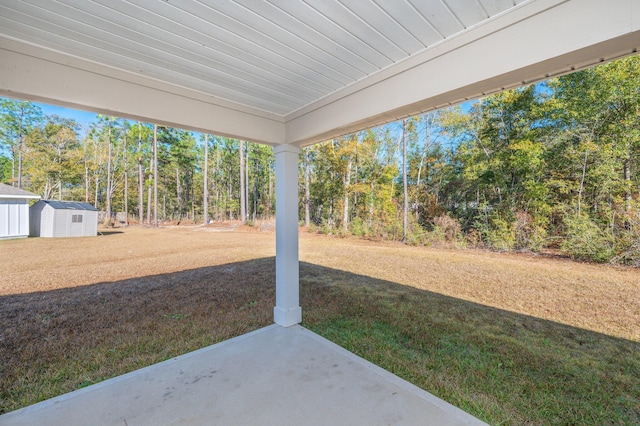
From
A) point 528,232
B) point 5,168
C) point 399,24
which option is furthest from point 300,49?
point 5,168

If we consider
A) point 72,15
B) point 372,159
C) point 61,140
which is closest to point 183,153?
point 61,140

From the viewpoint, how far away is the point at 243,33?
1.43m

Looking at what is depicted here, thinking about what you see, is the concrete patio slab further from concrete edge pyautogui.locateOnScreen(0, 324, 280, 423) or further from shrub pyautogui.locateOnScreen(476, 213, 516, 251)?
shrub pyautogui.locateOnScreen(476, 213, 516, 251)

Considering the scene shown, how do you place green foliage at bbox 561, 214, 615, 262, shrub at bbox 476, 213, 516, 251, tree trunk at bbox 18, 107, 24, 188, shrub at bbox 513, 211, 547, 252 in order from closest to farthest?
1. green foliage at bbox 561, 214, 615, 262
2. shrub at bbox 513, 211, 547, 252
3. shrub at bbox 476, 213, 516, 251
4. tree trunk at bbox 18, 107, 24, 188

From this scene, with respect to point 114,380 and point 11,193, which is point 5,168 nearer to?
point 11,193

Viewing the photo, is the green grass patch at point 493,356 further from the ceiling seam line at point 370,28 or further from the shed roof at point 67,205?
the shed roof at point 67,205

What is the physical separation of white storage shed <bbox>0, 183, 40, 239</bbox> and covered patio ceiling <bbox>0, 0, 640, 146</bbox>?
11.4m

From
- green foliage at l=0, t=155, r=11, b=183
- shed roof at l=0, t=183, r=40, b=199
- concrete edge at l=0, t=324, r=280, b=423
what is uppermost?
green foliage at l=0, t=155, r=11, b=183

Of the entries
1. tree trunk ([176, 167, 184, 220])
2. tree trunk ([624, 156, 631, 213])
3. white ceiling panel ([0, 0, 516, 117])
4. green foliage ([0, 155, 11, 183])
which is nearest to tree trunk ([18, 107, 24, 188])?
green foliage ([0, 155, 11, 183])

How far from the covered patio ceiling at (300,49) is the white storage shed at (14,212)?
449 inches

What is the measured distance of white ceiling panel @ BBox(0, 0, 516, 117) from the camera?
1.23m

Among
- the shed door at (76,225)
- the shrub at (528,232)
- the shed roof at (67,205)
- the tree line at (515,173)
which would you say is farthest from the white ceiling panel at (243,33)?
the shed door at (76,225)

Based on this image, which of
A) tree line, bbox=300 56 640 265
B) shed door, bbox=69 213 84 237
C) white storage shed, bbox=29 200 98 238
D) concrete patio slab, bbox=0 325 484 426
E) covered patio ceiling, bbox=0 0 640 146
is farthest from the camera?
shed door, bbox=69 213 84 237

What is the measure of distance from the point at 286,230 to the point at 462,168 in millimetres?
9089
